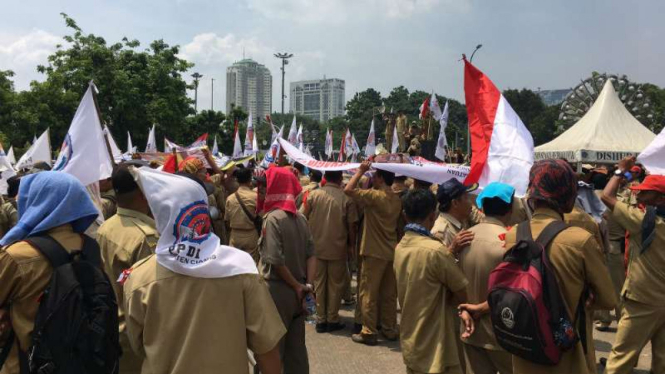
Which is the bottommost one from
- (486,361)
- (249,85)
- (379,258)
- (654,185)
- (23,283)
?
(486,361)

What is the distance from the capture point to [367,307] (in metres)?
6.50

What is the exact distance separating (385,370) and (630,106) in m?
37.2

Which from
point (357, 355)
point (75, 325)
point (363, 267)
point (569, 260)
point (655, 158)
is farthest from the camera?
point (363, 267)

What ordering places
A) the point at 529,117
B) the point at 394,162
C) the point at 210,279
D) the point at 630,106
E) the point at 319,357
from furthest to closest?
the point at 529,117 → the point at 630,106 → the point at 319,357 → the point at 394,162 → the point at 210,279

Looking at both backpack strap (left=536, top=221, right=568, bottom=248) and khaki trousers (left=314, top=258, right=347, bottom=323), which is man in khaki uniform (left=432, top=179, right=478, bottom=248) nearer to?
backpack strap (left=536, top=221, right=568, bottom=248)

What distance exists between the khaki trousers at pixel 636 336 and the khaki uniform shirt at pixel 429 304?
2013 mm

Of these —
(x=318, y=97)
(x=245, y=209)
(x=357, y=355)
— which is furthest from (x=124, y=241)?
(x=318, y=97)

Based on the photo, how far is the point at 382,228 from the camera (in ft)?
21.3

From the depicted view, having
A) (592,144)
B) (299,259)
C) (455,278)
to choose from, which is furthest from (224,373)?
(592,144)

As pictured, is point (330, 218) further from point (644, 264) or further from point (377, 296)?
point (644, 264)

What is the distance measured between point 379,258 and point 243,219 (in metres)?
1.91

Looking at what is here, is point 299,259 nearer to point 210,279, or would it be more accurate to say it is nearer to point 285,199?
point 285,199

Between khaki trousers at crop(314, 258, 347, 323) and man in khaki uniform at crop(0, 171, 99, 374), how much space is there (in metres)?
4.62

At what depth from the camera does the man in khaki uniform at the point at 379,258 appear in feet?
21.1
